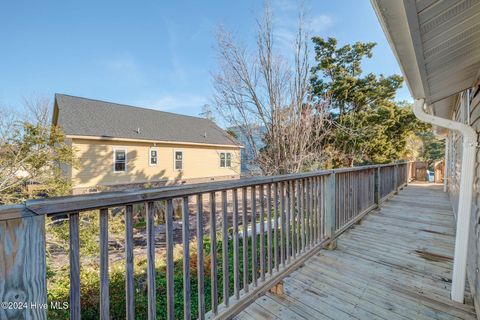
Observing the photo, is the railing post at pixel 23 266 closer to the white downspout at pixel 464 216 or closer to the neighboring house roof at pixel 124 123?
the white downspout at pixel 464 216

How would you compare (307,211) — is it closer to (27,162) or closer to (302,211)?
(302,211)

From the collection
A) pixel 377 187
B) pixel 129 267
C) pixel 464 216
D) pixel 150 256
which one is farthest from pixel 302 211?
pixel 377 187

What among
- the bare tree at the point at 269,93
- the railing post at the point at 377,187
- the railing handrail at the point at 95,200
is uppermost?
the bare tree at the point at 269,93

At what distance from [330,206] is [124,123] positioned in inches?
477

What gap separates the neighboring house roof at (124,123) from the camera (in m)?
10.3

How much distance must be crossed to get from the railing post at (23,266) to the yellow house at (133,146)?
724 centimetres

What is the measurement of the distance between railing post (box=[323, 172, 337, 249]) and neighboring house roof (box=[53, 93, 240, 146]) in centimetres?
647

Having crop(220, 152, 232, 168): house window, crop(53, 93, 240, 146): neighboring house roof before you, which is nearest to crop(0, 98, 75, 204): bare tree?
crop(53, 93, 240, 146): neighboring house roof

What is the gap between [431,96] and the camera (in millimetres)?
2586

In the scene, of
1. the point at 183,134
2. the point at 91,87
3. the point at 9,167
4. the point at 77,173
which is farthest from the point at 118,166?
the point at 91,87

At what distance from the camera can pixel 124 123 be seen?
1209 centimetres

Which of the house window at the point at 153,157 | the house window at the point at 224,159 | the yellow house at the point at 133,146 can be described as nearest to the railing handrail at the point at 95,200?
the yellow house at the point at 133,146

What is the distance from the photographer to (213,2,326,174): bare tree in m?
4.83

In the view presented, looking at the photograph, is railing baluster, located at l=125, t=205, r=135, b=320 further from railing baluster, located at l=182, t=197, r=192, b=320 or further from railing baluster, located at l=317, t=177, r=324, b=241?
railing baluster, located at l=317, t=177, r=324, b=241
